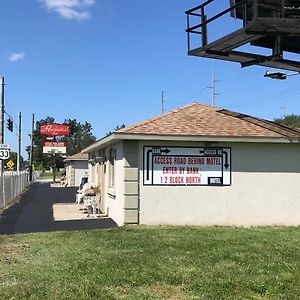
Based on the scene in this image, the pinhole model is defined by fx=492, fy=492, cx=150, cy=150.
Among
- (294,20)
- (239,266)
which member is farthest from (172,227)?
(294,20)

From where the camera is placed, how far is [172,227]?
516 inches

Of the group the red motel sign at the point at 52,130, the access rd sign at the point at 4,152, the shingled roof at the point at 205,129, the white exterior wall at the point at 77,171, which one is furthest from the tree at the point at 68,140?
the shingled roof at the point at 205,129

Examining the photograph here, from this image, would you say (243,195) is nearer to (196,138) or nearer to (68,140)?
(196,138)

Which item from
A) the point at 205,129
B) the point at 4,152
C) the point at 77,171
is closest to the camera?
the point at 205,129

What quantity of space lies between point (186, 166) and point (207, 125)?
1488mm

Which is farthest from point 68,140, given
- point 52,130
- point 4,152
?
point 4,152

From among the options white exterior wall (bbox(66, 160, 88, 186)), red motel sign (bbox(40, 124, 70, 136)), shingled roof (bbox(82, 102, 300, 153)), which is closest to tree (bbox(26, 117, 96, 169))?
red motel sign (bbox(40, 124, 70, 136))

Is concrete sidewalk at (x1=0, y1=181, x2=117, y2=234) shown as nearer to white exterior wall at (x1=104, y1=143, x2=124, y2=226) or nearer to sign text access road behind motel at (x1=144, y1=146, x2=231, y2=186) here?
white exterior wall at (x1=104, y1=143, x2=124, y2=226)

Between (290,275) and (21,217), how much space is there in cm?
1100

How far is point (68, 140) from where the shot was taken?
118m

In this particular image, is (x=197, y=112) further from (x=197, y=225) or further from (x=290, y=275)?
(x=290, y=275)

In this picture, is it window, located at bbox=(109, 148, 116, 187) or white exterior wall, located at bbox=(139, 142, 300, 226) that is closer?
white exterior wall, located at bbox=(139, 142, 300, 226)

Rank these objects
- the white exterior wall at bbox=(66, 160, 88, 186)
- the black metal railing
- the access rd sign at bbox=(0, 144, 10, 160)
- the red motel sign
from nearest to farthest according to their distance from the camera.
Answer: the black metal railing → the access rd sign at bbox=(0, 144, 10, 160) → the white exterior wall at bbox=(66, 160, 88, 186) → the red motel sign

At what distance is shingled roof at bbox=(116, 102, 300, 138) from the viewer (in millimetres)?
13789
